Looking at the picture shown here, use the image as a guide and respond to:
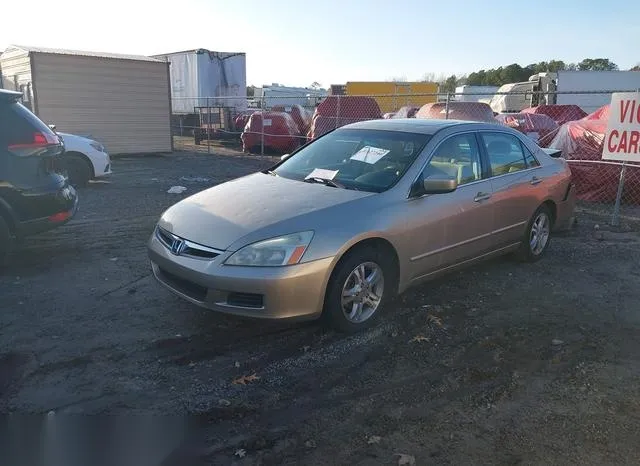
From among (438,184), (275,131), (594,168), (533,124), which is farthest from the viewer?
(275,131)

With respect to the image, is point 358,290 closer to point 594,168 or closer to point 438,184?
point 438,184

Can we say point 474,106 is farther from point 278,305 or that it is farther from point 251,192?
point 278,305

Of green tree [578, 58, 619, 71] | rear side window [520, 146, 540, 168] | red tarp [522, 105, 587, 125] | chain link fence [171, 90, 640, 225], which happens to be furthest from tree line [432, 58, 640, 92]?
rear side window [520, 146, 540, 168]

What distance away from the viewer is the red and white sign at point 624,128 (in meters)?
7.78

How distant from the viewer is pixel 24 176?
5.58 meters

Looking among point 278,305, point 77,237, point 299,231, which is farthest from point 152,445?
point 77,237

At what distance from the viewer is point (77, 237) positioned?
23.8 ft

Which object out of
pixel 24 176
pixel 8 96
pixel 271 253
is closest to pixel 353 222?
pixel 271 253

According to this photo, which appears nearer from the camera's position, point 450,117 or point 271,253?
point 271,253

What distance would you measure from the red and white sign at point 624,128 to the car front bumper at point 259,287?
6.02m

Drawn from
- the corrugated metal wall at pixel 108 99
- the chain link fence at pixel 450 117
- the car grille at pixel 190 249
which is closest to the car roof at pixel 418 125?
the car grille at pixel 190 249

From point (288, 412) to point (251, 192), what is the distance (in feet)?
6.71

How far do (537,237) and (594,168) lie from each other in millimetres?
4732

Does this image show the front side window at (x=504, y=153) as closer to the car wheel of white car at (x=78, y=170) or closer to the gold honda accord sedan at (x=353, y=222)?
the gold honda accord sedan at (x=353, y=222)
